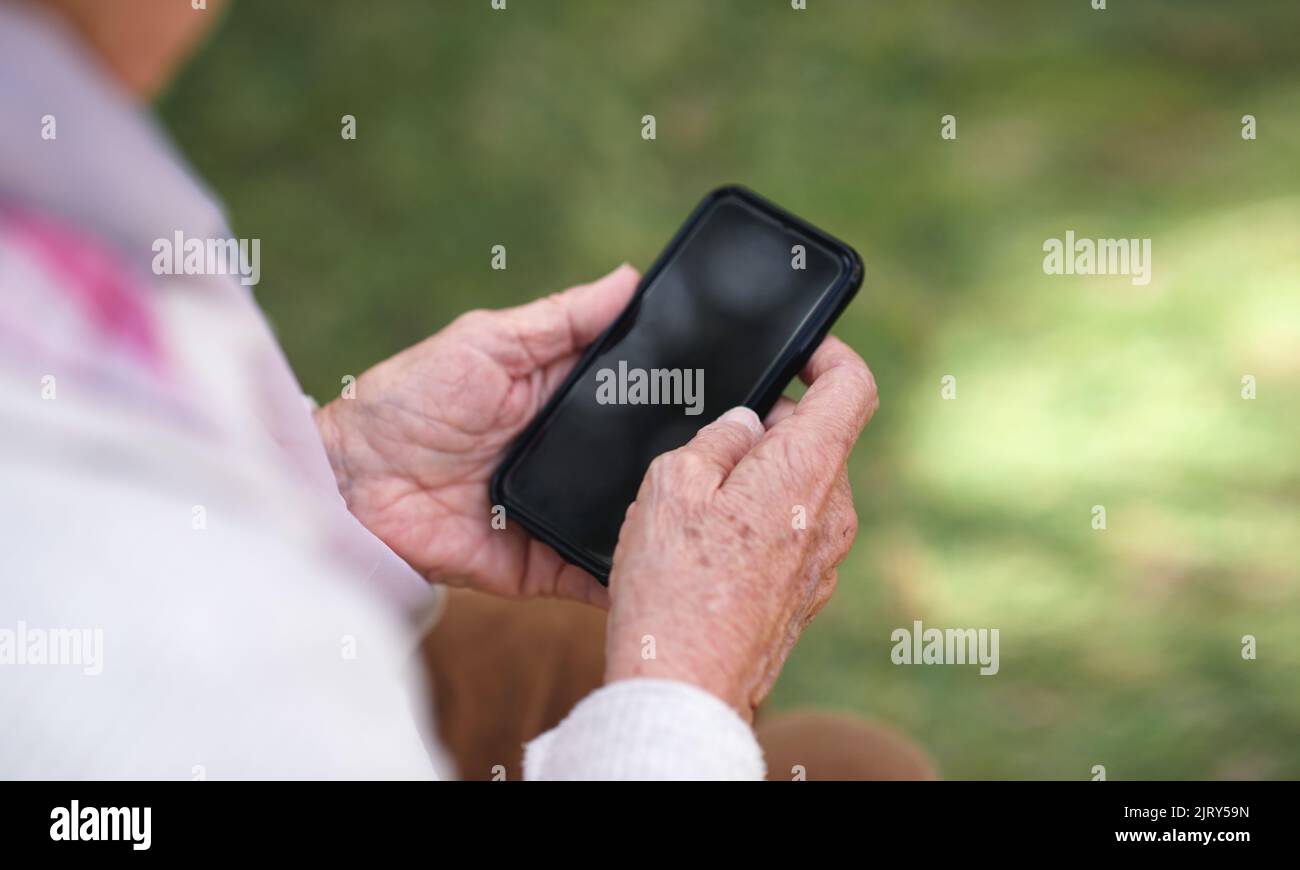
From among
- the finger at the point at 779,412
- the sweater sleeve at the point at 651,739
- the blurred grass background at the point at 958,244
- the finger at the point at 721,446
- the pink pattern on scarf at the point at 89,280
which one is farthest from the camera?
the blurred grass background at the point at 958,244

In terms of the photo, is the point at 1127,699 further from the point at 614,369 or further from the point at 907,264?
the point at 614,369

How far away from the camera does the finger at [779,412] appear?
792 millimetres

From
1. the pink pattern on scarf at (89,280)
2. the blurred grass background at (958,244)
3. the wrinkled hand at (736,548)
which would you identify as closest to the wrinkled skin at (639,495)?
the wrinkled hand at (736,548)

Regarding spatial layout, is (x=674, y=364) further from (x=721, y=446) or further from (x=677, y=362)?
(x=721, y=446)

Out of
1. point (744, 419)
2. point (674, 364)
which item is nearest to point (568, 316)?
point (674, 364)

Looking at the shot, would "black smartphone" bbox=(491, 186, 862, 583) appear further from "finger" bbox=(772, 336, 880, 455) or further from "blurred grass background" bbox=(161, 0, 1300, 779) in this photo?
"blurred grass background" bbox=(161, 0, 1300, 779)

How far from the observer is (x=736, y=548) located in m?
0.62

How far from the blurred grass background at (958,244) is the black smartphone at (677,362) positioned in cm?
52

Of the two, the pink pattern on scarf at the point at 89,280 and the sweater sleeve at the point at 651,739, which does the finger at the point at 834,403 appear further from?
the pink pattern on scarf at the point at 89,280

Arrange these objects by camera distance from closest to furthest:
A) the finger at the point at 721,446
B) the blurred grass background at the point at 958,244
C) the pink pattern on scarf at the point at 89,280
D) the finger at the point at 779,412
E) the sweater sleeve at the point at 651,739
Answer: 1. the pink pattern on scarf at the point at 89,280
2. the sweater sleeve at the point at 651,739
3. the finger at the point at 721,446
4. the finger at the point at 779,412
5. the blurred grass background at the point at 958,244

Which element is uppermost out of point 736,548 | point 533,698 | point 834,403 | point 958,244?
point 958,244

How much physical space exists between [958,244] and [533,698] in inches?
34.9

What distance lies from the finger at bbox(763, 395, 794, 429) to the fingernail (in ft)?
0.17
